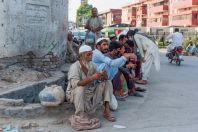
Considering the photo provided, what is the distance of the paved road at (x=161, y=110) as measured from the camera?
20.7 feet

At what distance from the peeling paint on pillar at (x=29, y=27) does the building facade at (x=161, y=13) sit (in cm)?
4961

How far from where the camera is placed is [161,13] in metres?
75.6

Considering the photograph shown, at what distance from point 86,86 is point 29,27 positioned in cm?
316

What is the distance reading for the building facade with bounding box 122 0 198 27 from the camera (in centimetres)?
5947

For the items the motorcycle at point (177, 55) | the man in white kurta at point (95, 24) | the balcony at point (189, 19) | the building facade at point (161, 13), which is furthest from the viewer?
the building facade at point (161, 13)

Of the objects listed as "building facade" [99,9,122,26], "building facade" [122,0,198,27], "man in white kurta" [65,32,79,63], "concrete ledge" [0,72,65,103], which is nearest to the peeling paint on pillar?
"concrete ledge" [0,72,65,103]

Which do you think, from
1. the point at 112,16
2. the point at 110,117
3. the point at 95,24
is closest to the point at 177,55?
the point at 95,24

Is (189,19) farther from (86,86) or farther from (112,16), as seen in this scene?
(86,86)

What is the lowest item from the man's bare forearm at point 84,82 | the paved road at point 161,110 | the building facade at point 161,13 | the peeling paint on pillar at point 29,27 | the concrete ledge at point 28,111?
the paved road at point 161,110

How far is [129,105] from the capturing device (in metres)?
7.86

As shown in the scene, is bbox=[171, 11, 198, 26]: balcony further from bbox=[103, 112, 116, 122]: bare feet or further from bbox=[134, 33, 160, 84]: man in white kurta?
bbox=[103, 112, 116, 122]: bare feet

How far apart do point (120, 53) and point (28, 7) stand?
2.34m

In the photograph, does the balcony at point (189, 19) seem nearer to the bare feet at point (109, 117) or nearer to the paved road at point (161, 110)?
the paved road at point (161, 110)

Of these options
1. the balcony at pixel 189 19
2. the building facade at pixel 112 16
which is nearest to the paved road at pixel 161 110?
the balcony at pixel 189 19
